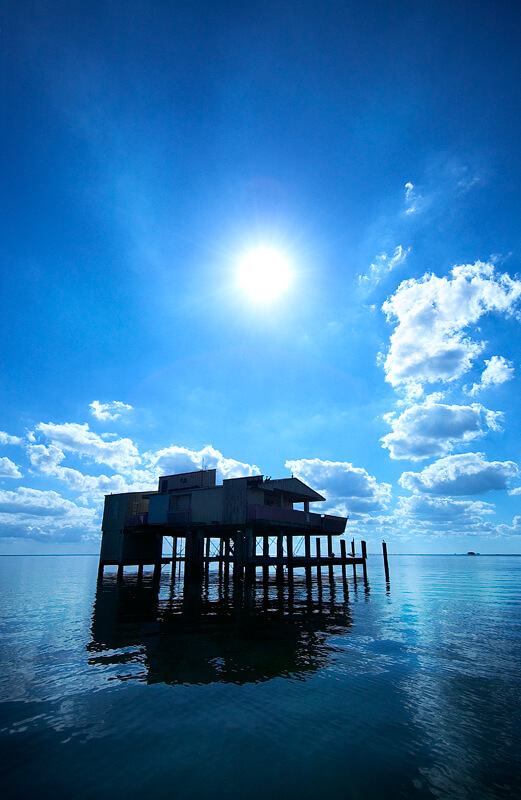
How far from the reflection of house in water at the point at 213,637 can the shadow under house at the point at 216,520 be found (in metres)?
3.03

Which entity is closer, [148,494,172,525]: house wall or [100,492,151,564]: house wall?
[148,494,172,525]: house wall

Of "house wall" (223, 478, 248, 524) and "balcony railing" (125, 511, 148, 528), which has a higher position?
"house wall" (223, 478, 248, 524)

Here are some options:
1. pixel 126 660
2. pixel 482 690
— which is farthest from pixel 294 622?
pixel 482 690

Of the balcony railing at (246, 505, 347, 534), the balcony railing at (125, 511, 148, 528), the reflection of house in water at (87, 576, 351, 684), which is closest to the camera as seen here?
the reflection of house in water at (87, 576, 351, 684)

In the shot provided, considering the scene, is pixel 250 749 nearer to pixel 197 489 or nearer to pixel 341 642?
pixel 341 642

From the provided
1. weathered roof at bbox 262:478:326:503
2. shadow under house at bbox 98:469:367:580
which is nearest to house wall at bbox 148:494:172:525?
shadow under house at bbox 98:469:367:580

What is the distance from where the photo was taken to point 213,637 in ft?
61.1

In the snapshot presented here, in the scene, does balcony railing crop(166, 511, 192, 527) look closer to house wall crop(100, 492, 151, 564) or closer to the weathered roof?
the weathered roof

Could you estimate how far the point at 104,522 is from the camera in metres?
44.3

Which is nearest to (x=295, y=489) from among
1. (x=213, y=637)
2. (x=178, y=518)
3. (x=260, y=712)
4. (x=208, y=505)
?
(x=208, y=505)

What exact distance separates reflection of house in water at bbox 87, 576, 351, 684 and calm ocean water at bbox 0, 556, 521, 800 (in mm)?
131

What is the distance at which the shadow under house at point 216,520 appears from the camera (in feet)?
101

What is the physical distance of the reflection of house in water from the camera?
13609 millimetres

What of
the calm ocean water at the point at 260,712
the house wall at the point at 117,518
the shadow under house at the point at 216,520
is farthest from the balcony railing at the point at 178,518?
the calm ocean water at the point at 260,712
